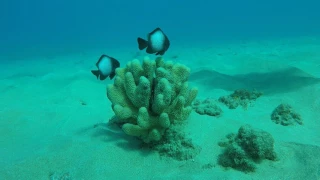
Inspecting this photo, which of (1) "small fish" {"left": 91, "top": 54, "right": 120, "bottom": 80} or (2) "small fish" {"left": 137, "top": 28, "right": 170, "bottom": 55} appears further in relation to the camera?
(1) "small fish" {"left": 91, "top": 54, "right": 120, "bottom": 80}

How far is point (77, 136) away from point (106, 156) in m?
0.86

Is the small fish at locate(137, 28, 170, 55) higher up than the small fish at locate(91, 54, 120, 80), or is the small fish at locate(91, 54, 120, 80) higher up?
the small fish at locate(137, 28, 170, 55)

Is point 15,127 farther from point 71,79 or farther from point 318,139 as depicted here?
point 318,139

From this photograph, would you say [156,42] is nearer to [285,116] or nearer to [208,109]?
[208,109]

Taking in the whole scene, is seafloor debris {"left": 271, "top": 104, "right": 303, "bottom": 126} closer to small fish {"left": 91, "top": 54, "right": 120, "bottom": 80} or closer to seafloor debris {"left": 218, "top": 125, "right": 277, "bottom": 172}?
seafloor debris {"left": 218, "top": 125, "right": 277, "bottom": 172}

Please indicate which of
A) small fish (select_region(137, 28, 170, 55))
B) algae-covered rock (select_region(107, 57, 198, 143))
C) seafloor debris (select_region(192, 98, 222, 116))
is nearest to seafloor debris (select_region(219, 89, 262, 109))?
seafloor debris (select_region(192, 98, 222, 116))

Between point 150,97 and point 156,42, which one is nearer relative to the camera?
point 150,97

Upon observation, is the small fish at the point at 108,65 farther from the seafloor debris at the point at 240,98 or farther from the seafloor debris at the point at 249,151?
the seafloor debris at the point at 240,98

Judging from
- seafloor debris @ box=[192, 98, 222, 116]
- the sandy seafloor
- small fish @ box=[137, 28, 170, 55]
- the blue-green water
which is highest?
the blue-green water

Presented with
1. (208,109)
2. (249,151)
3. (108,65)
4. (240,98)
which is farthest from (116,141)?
(240,98)

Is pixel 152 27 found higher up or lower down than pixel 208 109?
higher up

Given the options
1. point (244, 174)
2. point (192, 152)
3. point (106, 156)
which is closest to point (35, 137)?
point (106, 156)

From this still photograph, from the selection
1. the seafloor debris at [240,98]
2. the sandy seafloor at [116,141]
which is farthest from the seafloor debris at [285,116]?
the seafloor debris at [240,98]

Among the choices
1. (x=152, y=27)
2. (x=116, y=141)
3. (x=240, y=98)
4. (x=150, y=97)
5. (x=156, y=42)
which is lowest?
(x=116, y=141)
